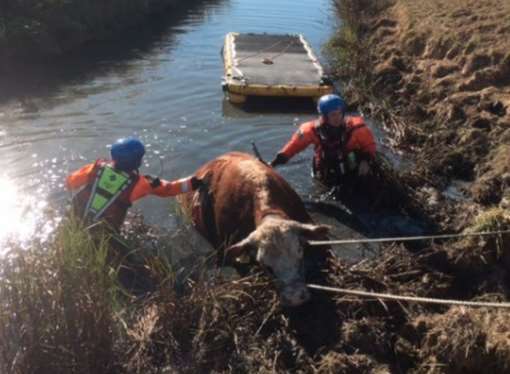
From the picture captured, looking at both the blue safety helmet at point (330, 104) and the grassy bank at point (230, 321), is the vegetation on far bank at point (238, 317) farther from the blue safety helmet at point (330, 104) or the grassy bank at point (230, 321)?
the blue safety helmet at point (330, 104)

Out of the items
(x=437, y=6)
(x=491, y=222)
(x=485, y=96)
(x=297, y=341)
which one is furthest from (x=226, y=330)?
(x=437, y=6)

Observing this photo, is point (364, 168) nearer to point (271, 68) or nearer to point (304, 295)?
point (304, 295)

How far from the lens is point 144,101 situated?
13055 mm

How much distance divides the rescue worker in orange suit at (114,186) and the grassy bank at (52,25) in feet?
31.9

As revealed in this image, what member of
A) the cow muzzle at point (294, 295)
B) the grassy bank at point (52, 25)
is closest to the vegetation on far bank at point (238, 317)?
the cow muzzle at point (294, 295)

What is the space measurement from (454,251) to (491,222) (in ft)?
1.59

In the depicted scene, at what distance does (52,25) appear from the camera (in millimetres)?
16781

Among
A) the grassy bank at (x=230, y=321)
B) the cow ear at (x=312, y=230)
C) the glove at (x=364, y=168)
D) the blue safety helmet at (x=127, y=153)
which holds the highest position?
the blue safety helmet at (x=127, y=153)

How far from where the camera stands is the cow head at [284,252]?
5.50 m

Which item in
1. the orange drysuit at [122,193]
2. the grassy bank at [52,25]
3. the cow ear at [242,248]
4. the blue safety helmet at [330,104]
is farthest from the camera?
the grassy bank at [52,25]

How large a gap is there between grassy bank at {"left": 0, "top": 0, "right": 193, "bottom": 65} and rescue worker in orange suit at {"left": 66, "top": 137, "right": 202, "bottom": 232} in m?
9.72

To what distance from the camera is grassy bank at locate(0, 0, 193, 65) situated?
15383 millimetres

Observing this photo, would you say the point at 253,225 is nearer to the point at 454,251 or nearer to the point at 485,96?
the point at 454,251

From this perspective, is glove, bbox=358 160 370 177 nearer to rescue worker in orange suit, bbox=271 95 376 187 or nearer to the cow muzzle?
rescue worker in orange suit, bbox=271 95 376 187
